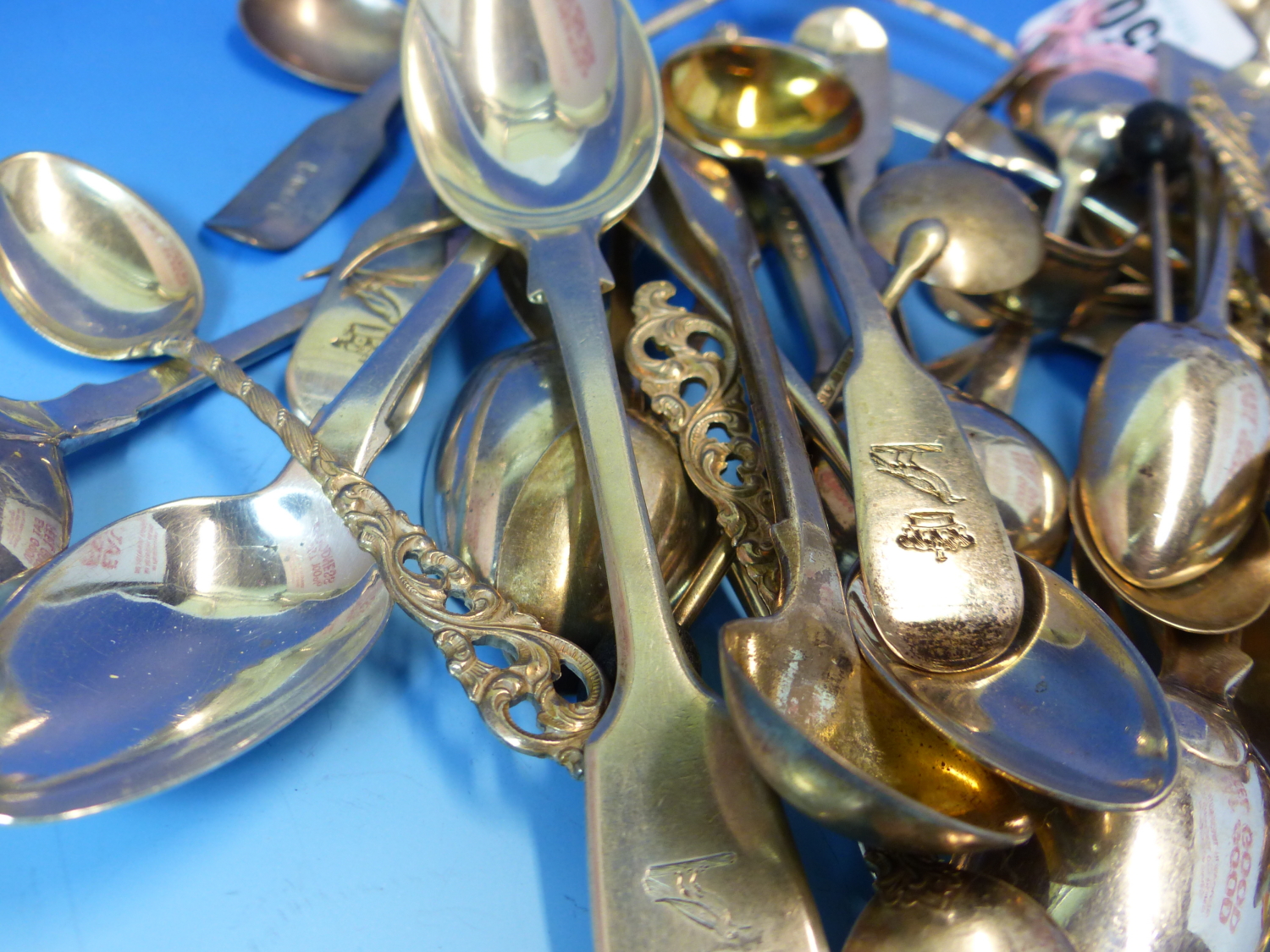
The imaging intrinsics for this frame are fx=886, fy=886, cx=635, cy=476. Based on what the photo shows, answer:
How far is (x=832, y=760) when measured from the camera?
0.91 ft

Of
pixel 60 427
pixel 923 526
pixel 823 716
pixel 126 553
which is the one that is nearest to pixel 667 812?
pixel 823 716

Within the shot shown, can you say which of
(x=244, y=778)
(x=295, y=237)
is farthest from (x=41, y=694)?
(x=295, y=237)

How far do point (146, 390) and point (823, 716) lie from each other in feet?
1.39

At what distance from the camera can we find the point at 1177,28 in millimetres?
841

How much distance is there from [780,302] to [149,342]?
413 millimetres

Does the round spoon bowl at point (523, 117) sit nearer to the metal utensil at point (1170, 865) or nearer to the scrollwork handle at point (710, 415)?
the scrollwork handle at point (710, 415)

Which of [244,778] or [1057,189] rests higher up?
[1057,189]

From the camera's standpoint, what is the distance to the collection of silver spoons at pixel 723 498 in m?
0.33

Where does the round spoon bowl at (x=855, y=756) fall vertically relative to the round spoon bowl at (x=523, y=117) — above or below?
below

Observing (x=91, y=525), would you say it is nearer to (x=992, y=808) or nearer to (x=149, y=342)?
(x=149, y=342)

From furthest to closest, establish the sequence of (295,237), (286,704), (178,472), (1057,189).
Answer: (1057,189), (295,237), (178,472), (286,704)

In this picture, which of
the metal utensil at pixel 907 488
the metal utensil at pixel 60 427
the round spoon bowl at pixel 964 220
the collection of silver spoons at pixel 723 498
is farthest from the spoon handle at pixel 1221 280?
the metal utensil at pixel 60 427

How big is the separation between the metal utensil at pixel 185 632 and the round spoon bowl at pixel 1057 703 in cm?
24

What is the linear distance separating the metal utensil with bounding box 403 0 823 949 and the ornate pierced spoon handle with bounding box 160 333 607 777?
0.07 feet
